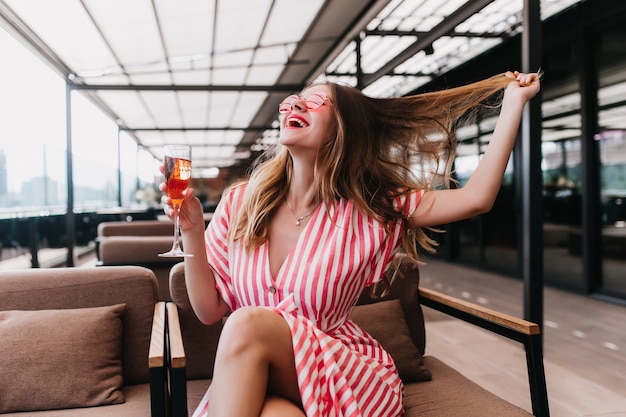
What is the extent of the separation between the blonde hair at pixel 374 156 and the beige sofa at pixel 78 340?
1.77 feet

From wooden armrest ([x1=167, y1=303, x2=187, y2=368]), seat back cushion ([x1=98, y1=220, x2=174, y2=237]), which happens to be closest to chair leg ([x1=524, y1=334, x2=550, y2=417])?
wooden armrest ([x1=167, y1=303, x2=187, y2=368])

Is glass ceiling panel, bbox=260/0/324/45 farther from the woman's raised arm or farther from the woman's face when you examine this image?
the woman's raised arm

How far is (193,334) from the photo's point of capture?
1976mm

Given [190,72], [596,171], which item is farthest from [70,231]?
[596,171]

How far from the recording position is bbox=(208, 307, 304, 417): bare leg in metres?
1.19

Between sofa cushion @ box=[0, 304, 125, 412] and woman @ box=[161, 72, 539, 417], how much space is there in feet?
1.33

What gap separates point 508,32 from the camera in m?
6.41

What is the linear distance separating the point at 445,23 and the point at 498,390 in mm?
2799

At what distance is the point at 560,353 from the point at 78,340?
10.3 feet

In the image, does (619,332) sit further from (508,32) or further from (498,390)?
(508,32)

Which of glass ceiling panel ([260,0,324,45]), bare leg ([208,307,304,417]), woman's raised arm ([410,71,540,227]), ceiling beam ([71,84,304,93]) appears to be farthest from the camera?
ceiling beam ([71,84,304,93])

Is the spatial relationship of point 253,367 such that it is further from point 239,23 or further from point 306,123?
point 239,23

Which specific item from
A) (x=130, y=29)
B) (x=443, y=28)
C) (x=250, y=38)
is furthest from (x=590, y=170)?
(x=130, y=29)

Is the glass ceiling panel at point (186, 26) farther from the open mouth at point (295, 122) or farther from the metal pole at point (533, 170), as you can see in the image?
the open mouth at point (295, 122)
